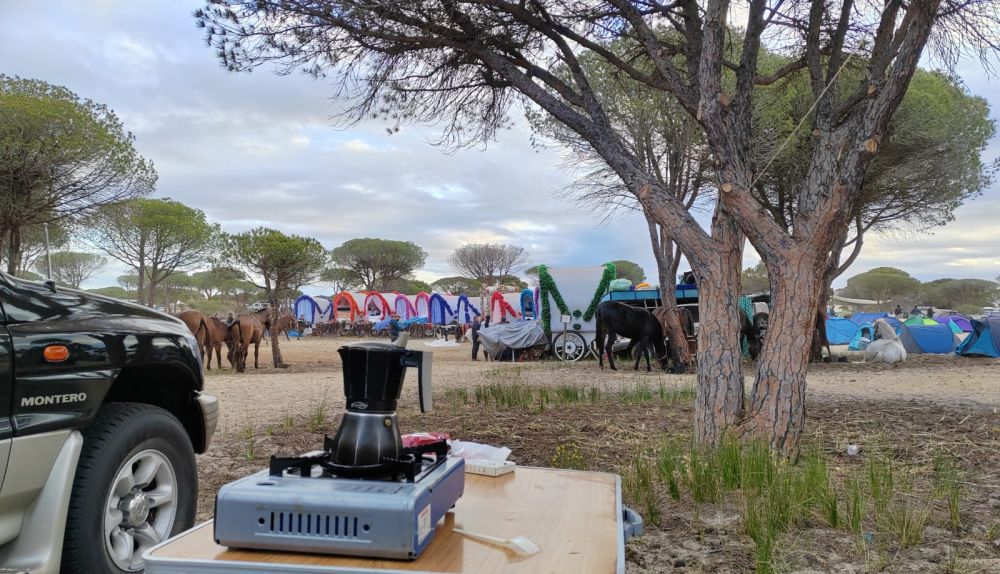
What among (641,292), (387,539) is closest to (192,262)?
(641,292)

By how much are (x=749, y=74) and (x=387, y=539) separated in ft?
18.5

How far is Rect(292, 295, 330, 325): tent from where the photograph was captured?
159 ft

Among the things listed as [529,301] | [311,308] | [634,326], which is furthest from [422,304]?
[634,326]

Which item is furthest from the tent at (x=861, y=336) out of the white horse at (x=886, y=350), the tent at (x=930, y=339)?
the white horse at (x=886, y=350)

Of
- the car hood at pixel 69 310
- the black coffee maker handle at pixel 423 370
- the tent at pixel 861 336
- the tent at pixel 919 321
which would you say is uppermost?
the car hood at pixel 69 310

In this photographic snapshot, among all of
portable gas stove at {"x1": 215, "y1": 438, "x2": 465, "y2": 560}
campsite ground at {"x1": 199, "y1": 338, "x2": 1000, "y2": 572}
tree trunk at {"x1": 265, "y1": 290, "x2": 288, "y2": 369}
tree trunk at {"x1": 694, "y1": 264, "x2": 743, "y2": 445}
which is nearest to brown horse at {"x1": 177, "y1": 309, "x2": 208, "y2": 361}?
tree trunk at {"x1": 265, "y1": 290, "x2": 288, "y2": 369}

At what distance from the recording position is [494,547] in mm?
1431

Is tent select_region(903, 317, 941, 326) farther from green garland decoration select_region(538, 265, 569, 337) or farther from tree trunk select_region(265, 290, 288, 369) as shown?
tree trunk select_region(265, 290, 288, 369)

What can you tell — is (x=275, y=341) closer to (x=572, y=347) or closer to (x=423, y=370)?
(x=572, y=347)

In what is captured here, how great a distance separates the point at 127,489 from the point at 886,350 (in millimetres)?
18377

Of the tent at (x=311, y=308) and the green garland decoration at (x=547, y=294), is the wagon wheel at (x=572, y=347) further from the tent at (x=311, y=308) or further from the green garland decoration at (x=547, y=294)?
the tent at (x=311, y=308)

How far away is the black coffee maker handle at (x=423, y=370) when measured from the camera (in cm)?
154

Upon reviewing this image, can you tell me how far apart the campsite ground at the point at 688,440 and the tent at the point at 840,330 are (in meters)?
17.8

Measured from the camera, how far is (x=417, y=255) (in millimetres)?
66188
